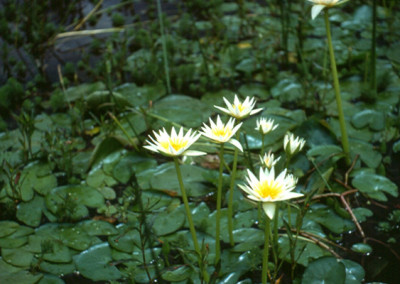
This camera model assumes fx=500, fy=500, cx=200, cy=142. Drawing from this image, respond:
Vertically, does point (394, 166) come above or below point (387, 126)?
below

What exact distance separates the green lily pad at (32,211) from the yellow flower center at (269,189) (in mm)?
950

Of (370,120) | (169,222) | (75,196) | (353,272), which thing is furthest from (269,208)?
(370,120)

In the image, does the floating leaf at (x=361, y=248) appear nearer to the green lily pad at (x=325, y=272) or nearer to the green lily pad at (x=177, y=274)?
the green lily pad at (x=325, y=272)

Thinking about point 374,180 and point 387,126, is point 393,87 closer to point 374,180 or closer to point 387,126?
point 387,126

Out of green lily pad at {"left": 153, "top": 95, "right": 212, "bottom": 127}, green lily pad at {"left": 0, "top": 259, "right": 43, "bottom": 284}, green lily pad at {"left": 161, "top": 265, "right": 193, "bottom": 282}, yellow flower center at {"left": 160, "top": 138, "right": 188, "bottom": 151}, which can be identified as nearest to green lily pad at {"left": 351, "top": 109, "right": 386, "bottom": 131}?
green lily pad at {"left": 153, "top": 95, "right": 212, "bottom": 127}

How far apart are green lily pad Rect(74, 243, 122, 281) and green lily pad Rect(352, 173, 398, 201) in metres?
0.90

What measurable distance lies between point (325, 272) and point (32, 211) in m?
1.02

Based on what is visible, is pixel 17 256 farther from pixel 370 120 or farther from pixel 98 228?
pixel 370 120

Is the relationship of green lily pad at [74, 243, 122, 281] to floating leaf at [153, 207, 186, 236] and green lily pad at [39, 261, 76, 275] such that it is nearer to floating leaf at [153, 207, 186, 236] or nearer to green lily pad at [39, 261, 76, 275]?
green lily pad at [39, 261, 76, 275]

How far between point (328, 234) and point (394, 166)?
49 centimetres

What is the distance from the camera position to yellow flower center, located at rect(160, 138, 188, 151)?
1167 millimetres

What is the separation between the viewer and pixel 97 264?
1511mm

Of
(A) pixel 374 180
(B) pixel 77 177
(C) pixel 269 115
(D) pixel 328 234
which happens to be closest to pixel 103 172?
(B) pixel 77 177

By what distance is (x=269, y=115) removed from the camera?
2.18 m
